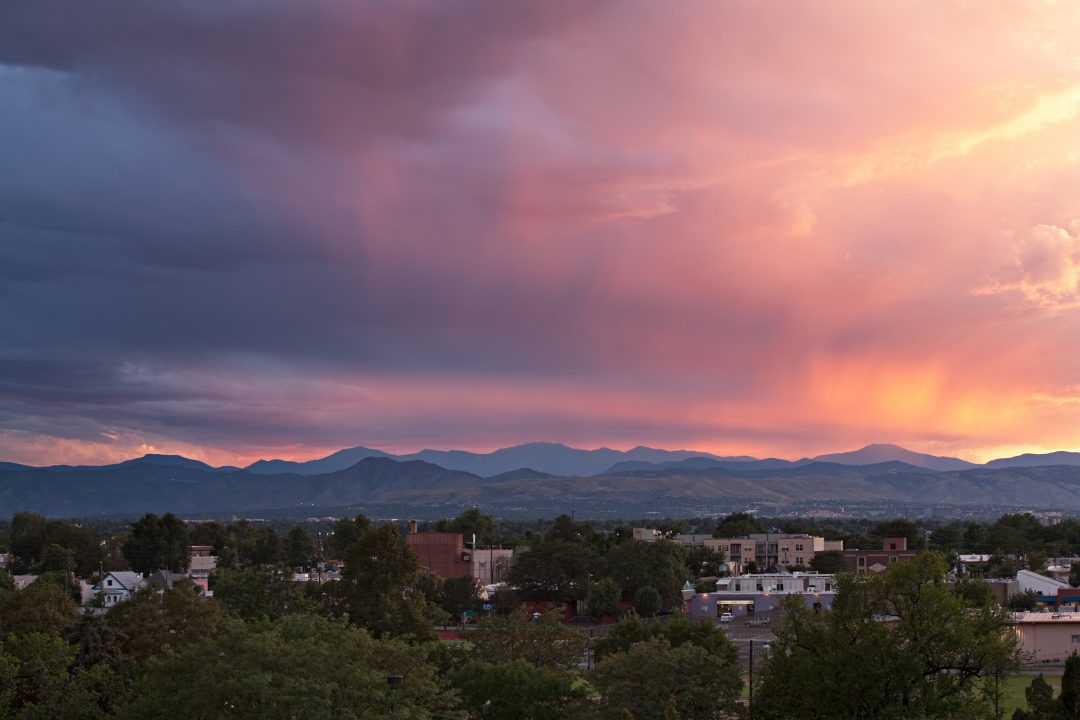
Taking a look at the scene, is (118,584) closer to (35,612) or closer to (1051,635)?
(35,612)

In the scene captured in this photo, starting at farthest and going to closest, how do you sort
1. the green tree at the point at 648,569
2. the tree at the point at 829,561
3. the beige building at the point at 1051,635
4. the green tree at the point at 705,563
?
the green tree at the point at 705,563 < the tree at the point at 829,561 < the green tree at the point at 648,569 < the beige building at the point at 1051,635

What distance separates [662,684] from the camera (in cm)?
5181

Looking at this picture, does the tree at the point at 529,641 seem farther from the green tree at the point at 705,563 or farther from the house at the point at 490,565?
the green tree at the point at 705,563

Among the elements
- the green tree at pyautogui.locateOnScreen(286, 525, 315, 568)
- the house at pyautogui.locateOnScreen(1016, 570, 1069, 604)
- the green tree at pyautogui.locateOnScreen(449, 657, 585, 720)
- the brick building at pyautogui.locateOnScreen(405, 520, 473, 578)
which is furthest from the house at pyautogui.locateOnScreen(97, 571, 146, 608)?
the house at pyautogui.locateOnScreen(1016, 570, 1069, 604)

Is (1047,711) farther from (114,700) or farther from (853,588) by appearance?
(114,700)

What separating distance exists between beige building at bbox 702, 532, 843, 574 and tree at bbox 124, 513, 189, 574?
3000 inches

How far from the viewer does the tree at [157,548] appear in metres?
164

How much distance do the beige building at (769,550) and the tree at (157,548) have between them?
250 ft

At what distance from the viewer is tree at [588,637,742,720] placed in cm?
5150

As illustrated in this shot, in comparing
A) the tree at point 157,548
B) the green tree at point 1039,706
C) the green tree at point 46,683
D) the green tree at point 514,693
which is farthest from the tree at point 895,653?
the tree at point 157,548

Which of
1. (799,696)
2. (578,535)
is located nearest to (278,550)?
(578,535)

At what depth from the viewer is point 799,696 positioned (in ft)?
151

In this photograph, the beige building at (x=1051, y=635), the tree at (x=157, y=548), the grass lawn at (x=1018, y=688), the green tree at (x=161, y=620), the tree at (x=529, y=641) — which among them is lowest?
the grass lawn at (x=1018, y=688)

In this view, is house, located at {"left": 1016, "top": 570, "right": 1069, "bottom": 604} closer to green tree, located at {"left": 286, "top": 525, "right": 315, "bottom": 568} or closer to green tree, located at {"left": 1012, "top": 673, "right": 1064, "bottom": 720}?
green tree, located at {"left": 1012, "top": 673, "right": 1064, "bottom": 720}
